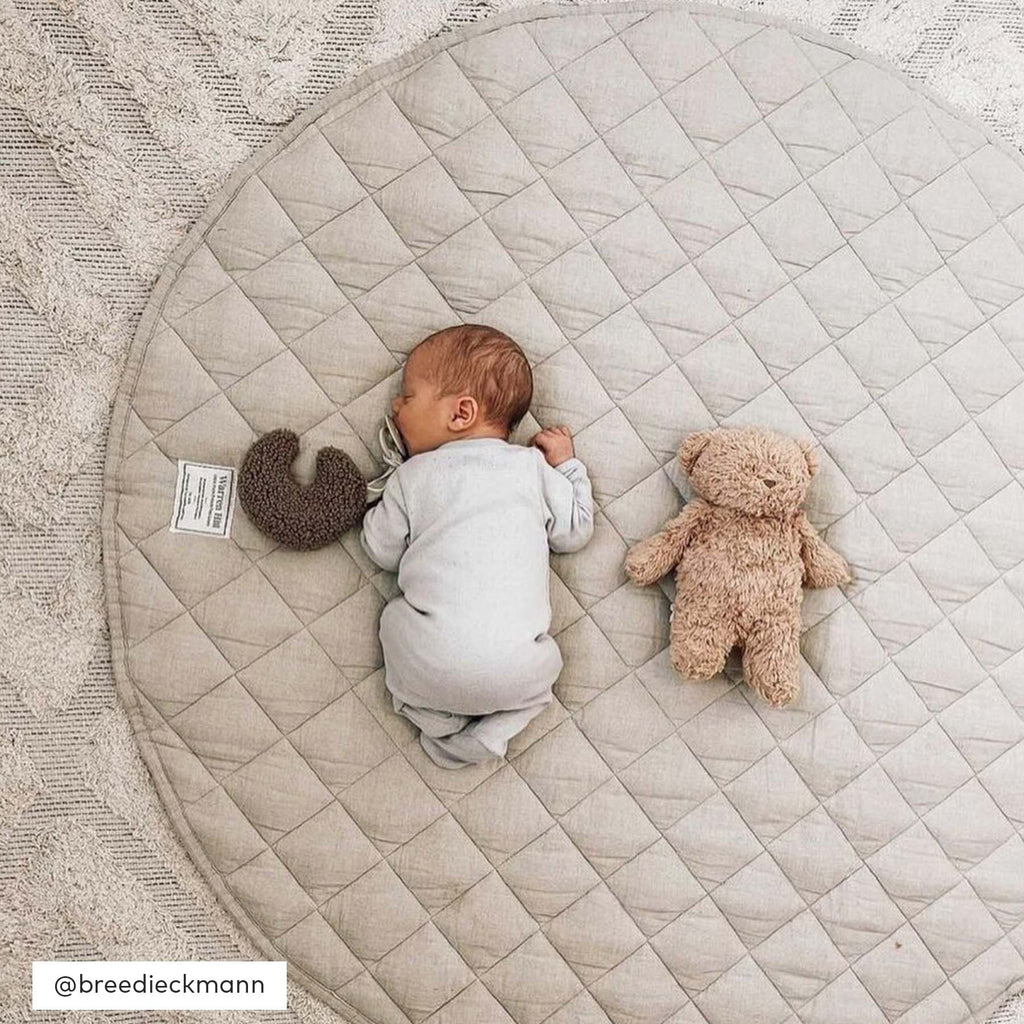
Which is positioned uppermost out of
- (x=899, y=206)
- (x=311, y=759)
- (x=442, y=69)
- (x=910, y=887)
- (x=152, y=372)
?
(x=442, y=69)

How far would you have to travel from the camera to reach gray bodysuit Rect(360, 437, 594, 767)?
117cm

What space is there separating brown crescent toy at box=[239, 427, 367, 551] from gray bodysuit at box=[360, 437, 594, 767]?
0.03 meters

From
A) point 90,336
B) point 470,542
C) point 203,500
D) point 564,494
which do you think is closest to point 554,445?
point 564,494

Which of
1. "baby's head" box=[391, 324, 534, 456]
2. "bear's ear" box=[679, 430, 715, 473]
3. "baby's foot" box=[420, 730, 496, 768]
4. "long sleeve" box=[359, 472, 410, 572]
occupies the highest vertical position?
"baby's head" box=[391, 324, 534, 456]

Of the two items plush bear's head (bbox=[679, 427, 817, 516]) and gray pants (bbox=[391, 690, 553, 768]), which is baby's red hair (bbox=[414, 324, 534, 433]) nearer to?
plush bear's head (bbox=[679, 427, 817, 516])

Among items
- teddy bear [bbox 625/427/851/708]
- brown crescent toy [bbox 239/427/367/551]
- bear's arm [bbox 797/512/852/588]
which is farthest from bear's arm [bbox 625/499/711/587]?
brown crescent toy [bbox 239/427/367/551]

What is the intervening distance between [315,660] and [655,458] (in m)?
0.46

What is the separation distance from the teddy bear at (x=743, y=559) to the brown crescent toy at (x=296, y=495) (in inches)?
13.1

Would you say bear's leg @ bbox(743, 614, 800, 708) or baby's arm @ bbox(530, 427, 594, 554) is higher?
baby's arm @ bbox(530, 427, 594, 554)

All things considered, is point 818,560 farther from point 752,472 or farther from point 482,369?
point 482,369

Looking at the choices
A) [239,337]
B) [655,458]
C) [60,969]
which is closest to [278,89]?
[239,337]

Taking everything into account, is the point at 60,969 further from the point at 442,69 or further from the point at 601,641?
the point at 442,69

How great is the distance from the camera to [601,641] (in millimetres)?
1270

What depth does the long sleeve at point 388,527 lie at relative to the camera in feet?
3.99
